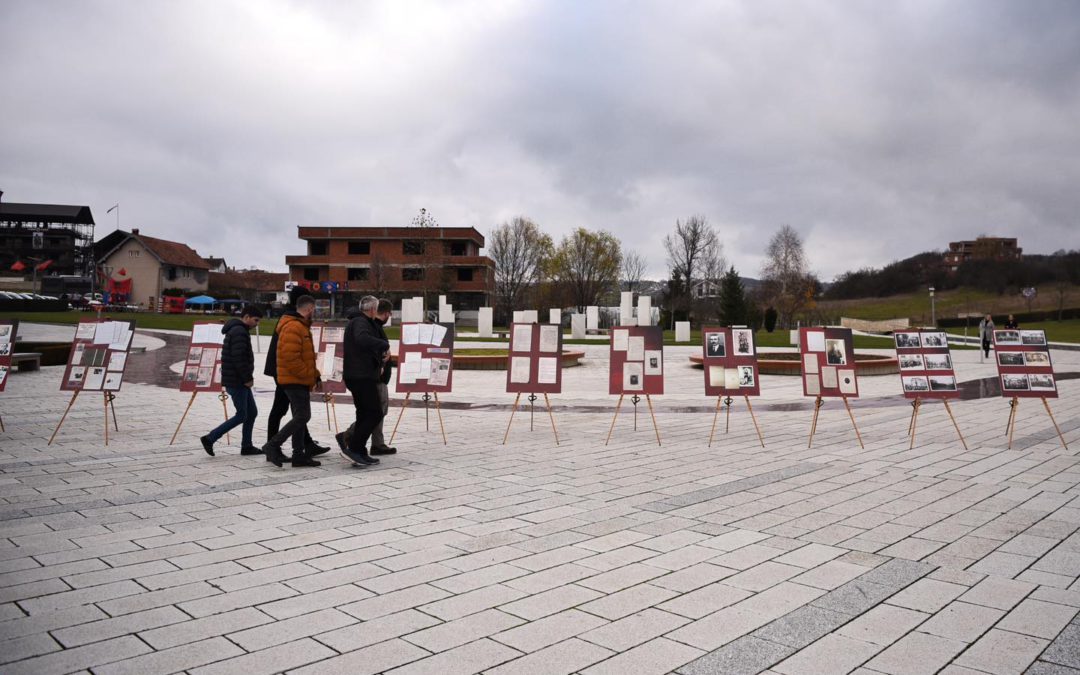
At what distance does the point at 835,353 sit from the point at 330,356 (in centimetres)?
786

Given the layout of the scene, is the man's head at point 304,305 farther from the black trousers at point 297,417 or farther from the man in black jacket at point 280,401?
the black trousers at point 297,417

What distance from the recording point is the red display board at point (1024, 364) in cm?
1022

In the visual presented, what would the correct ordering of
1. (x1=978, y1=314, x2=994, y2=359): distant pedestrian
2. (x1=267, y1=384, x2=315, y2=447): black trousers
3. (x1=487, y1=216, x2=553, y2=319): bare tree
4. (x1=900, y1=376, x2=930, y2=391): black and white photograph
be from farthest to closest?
(x1=487, y1=216, x2=553, y2=319): bare tree < (x1=978, y1=314, x2=994, y2=359): distant pedestrian < (x1=900, y1=376, x2=930, y2=391): black and white photograph < (x1=267, y1=384, x2=315, y2=447): black trousers

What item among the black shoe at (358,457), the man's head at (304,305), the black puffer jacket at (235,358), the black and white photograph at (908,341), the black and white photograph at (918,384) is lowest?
the black shoe at (358,457)

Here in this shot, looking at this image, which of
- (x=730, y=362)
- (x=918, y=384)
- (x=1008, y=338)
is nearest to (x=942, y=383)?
(x=918, y=384)

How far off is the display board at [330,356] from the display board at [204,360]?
4.99 feet

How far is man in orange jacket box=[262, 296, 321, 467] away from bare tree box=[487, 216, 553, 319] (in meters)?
58.7

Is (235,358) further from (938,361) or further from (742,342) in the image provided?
(938,361)

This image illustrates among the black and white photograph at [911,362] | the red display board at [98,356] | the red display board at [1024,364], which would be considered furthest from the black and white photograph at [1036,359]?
the red display board at [98,356]

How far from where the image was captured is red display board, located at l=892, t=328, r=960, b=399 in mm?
10234

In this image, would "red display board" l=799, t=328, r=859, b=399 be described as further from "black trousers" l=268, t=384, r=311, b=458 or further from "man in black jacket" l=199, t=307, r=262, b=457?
"man in black jacket" l=199, t=307, r=262, b=457

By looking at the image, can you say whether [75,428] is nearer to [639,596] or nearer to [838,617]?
[639,596]

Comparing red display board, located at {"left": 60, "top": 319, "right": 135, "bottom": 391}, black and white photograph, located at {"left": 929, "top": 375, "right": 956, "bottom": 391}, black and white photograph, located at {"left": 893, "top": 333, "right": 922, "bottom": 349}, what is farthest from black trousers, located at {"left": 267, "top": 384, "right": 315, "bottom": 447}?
black and white photograph, located at {"left": 929, "top": 375, "right": 956, "bottom": 391}

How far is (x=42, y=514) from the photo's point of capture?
6066 millimetres
